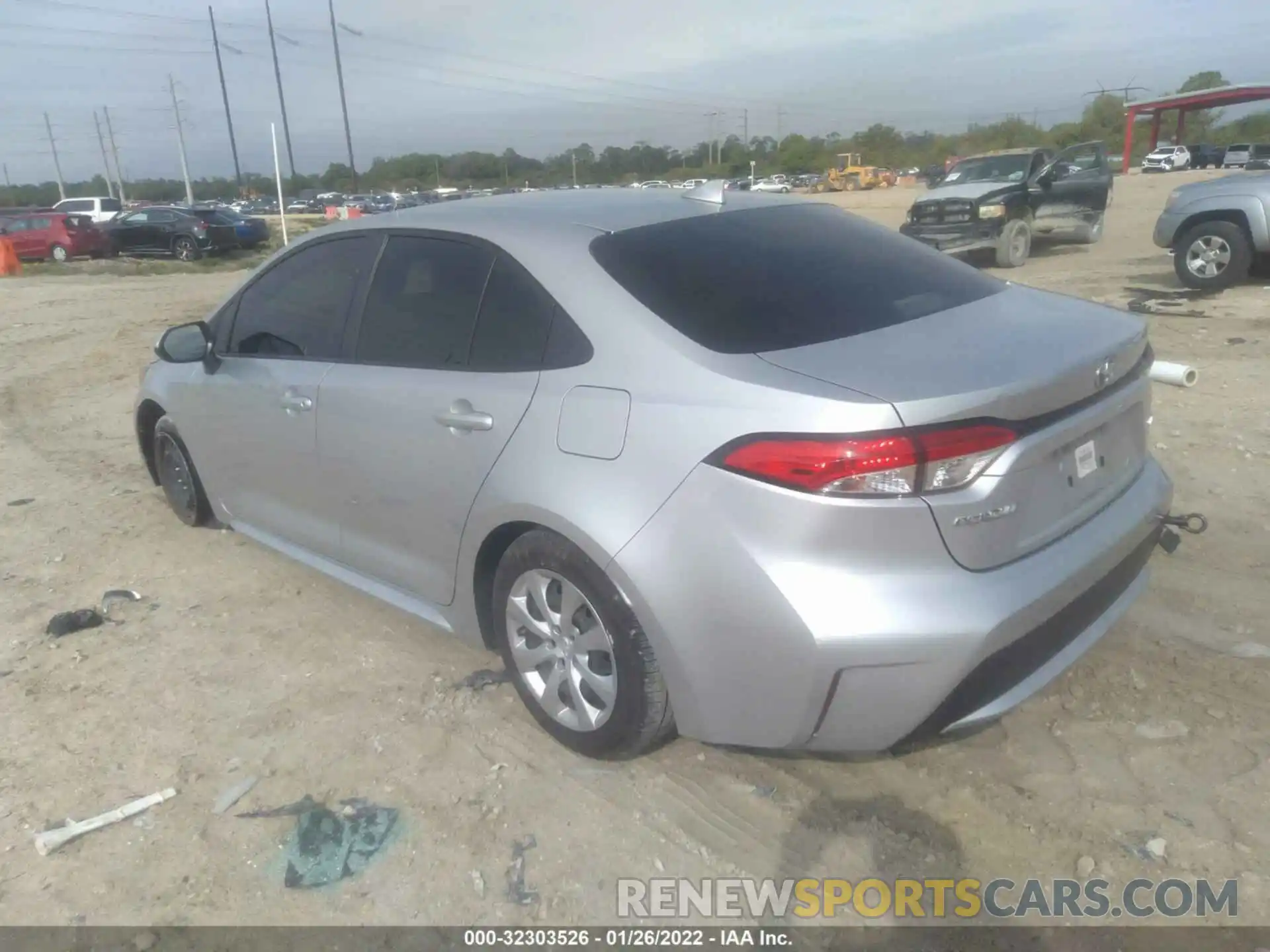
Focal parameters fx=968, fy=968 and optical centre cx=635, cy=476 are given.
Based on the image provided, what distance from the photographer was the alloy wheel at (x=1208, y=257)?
10.1 m

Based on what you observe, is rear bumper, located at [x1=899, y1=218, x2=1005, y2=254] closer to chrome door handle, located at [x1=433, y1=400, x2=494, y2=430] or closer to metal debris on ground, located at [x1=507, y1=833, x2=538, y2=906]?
chrome door handle, located at [x1=433, y1=400, x2=494, y2=430]

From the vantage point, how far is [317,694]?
3.54 m

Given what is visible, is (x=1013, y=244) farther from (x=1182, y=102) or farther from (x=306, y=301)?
(x=1182, y=102)

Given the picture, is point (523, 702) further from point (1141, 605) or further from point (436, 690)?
point (1141, 605)

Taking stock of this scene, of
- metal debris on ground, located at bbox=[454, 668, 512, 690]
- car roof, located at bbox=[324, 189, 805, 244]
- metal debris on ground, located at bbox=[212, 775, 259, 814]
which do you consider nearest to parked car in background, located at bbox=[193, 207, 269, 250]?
car roof, located at bbox=[324, 189, 805, 244]

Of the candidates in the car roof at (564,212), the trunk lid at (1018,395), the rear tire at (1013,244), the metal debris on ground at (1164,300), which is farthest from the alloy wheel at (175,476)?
the rear tire at (1013,244)

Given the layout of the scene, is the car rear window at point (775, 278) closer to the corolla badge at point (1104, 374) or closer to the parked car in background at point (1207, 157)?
the corolla badge at point (1104, 374)

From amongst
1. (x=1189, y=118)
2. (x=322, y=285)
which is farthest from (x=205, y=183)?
(x=322, y=285)

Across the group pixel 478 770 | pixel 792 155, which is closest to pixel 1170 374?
pixel 478 770

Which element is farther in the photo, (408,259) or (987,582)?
(408,259)

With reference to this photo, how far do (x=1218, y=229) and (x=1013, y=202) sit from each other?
505cm

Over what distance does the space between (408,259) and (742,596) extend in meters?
1.90

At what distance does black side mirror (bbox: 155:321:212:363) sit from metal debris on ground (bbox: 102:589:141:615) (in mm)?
1085

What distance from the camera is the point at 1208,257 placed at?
10.3 meters
